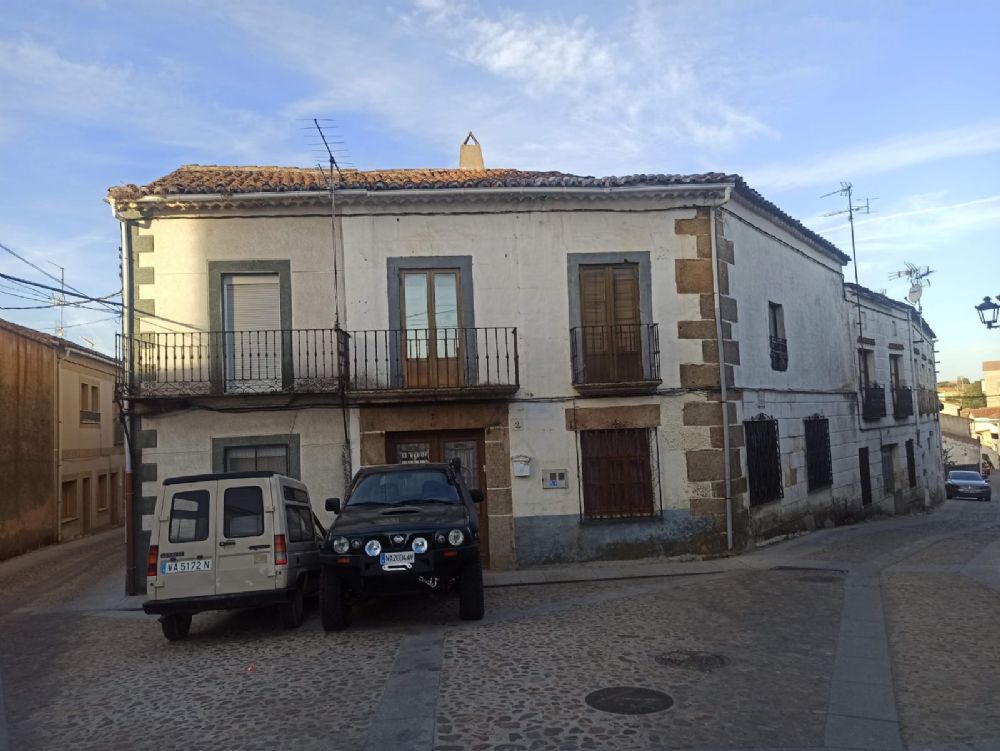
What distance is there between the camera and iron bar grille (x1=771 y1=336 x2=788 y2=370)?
14.7m

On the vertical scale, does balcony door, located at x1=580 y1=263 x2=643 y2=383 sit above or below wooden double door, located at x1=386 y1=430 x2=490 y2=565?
above

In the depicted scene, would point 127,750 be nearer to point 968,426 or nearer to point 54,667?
point 54,667

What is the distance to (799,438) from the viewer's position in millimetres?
Answer: 15461

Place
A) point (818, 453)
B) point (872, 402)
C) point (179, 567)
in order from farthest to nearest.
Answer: point (872, 402)
point (818, 453)
point (179, 567)

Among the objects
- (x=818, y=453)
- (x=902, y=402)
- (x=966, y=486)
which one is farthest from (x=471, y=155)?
(x=966, y=486)

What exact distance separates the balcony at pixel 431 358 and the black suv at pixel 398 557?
373cm

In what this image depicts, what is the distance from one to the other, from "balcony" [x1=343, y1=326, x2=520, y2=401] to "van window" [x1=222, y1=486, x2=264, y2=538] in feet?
12.8

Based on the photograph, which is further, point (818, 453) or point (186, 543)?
point (818, 453)

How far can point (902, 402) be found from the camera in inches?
880

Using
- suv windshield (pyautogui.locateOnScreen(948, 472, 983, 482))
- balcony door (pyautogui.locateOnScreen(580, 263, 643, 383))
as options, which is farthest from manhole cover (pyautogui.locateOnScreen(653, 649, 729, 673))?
suv windshield (pyautogui.locateOnScreen(948, 472, 983, 482))

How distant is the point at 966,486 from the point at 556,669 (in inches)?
1209

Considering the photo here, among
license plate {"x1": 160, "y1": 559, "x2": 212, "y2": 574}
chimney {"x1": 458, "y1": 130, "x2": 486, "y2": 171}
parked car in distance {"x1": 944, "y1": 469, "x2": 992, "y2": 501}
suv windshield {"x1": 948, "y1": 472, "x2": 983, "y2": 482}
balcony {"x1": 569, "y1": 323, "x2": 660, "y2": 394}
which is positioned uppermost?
chimney {"x1": 458, "y1": 130, "x2": 486, "y2": 171}

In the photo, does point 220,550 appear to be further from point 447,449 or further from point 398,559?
point 447,449

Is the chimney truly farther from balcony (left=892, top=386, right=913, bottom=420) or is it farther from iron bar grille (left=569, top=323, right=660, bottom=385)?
balcony (left=892, top=386, right=913, bottom=420)
